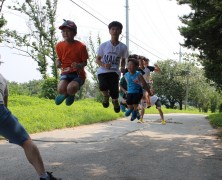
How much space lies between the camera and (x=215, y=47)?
14.2 metres

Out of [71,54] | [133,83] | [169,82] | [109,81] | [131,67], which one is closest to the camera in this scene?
[71,54]

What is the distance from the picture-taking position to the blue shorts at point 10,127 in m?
4.27

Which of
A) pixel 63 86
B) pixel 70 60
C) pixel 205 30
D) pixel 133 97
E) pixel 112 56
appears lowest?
pixel 133 97

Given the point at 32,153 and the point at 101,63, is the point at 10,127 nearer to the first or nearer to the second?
the point at 32,153

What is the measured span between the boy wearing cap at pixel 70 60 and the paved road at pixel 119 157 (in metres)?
1.85

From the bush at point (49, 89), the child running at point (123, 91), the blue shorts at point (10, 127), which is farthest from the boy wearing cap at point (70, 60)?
the bush at point (49, 89)

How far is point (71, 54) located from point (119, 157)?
148 inches

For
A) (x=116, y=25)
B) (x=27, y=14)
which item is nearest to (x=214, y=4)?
(x=116, y=25)

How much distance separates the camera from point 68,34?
5.80 meters

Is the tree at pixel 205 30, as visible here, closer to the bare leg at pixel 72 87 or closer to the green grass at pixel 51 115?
the green grass at pixel 51 115

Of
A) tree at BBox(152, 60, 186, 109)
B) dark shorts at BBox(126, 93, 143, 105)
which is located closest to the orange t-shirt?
dark shorts at BBox(126, 93, 143, 105)

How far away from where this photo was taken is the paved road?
277 inches

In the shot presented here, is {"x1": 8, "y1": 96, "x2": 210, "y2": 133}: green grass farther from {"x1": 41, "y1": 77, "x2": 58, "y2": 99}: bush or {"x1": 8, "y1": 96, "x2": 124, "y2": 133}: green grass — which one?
{"x1": 41, "y1": 77, "x2": 58, "y2": 99}: bush

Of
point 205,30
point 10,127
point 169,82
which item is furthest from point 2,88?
point 169,82
